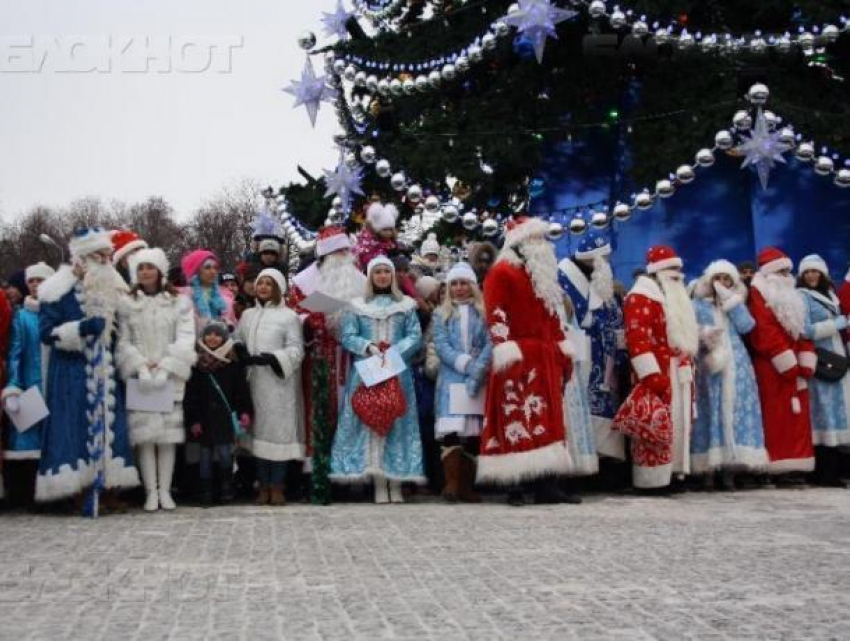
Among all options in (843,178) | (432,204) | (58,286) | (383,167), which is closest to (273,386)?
(58,286)

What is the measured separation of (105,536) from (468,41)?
834 centimetres

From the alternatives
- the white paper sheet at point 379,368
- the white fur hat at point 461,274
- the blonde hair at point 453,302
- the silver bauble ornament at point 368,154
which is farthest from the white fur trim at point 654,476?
the silver bauble ornament at point 368,154

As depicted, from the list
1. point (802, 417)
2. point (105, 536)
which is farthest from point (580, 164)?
point (105, 536)

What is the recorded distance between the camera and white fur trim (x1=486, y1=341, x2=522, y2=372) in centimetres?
931

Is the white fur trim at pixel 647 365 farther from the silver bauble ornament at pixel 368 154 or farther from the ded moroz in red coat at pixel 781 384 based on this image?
the silver bauble ornament at pixel 368 154

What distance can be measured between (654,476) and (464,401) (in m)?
1.68

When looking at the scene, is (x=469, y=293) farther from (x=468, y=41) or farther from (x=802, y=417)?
(x=468, y=41)

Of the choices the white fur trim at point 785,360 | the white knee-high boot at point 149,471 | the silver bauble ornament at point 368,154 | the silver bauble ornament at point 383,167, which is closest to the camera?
the white knee-high boot at point 149,471

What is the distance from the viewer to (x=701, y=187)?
1441 centimetres

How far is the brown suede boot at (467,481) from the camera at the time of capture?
9953 mm

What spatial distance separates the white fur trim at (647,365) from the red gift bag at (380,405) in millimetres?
1899

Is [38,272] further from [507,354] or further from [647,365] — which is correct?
[647,365]

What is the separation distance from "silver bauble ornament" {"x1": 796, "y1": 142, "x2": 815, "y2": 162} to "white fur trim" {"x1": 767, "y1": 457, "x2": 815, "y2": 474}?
3531mm

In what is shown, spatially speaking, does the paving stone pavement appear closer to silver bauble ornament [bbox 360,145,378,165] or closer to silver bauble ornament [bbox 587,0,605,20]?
silver bauble ornament [bbox 360,145,378,165]
